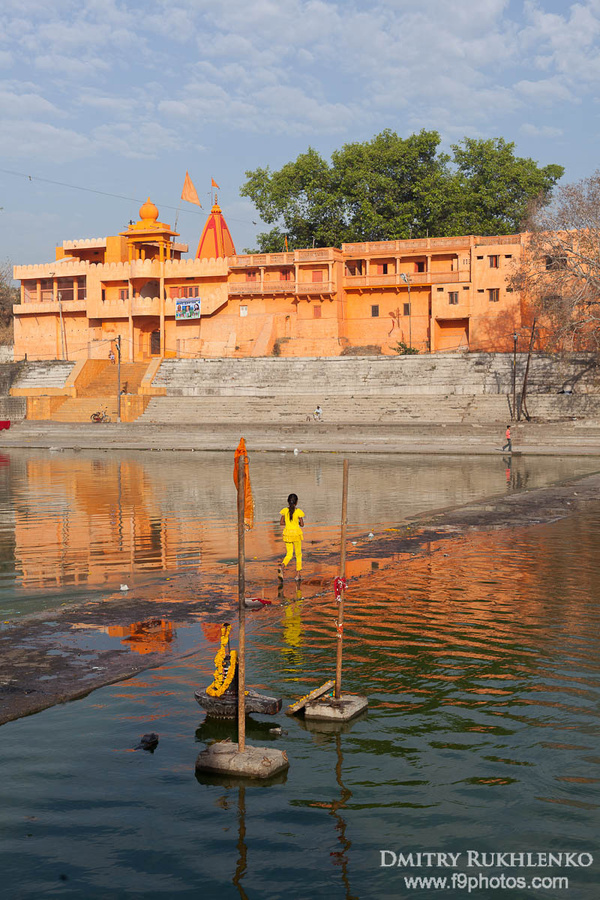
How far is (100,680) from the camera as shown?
825 centimetres

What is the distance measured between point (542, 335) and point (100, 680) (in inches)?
1741

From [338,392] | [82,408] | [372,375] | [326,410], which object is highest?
[372,375]

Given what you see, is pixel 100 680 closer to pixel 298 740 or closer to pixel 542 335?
pixel 298 740

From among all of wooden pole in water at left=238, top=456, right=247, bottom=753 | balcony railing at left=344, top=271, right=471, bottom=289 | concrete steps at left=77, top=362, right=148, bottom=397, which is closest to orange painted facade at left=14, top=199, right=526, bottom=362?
balcony railing at left=344, top=271, right=471, bottom=289

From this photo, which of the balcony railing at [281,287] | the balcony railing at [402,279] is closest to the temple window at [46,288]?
the balcony railing at [281,287]

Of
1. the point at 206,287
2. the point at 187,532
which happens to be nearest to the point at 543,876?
the point at 187,532

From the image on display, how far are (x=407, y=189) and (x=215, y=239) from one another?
45.0 ft

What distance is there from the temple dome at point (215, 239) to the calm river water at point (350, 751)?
168 feet

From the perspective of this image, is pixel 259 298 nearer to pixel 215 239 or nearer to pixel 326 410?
pixel 215 239

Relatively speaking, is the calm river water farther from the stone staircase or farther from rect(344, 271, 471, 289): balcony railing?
rect(344, 271, 471, 289): balcony railing

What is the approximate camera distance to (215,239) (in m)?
63.1

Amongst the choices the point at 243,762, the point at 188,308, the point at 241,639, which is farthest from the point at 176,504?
the point at 188,308

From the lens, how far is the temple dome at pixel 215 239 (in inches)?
2476

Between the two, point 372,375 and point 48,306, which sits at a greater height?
point 48,306
